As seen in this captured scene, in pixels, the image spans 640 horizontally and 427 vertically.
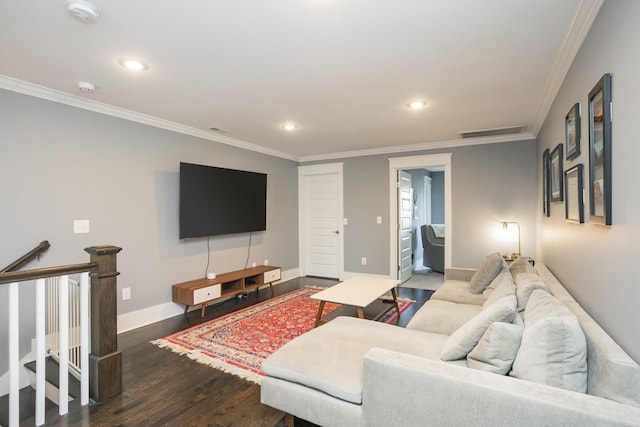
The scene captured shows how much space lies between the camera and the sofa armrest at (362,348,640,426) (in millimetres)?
1137

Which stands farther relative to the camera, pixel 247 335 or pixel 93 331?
pixel 247 335

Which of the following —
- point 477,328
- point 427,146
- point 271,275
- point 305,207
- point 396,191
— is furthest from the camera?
point 305,207

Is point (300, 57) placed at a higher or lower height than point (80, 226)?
higher

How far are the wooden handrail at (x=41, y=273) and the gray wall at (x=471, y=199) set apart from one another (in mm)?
4249

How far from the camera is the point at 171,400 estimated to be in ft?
7.13

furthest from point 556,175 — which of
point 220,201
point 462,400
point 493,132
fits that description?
point 220,201

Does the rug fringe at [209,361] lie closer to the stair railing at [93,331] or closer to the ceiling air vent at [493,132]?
the stair railing at [93,331]

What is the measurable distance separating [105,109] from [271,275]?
114 inches

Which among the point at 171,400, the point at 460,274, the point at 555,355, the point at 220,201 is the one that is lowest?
the point at 171,400

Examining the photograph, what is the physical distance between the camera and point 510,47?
2174 mm

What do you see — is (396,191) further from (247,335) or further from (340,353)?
(340,353)

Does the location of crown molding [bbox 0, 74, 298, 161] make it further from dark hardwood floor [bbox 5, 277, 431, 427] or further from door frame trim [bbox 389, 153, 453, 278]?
door frame trim [bbox 389, 153, 453, 278]

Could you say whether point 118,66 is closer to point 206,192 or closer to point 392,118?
point 206,192

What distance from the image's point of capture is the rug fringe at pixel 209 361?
246 centimetres
